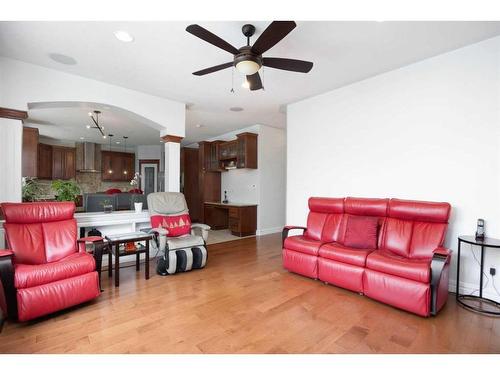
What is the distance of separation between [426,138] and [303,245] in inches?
80.8

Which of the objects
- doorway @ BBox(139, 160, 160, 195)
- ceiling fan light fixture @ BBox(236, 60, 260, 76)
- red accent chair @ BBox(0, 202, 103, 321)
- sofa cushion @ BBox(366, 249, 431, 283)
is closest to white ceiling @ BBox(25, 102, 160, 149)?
doorway @ BBox(139, 160, 160, 195)

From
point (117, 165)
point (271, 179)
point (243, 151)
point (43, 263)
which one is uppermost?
point (243, 151)

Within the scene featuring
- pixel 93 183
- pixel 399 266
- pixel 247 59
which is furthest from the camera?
pixel 93 183

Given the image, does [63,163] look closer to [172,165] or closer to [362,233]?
[172,165]

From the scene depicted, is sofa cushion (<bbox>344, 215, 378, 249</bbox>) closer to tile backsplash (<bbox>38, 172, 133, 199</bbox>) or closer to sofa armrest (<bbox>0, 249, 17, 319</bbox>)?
sofa armrest (<bbox>0, 249, 17, 319</bbox>)

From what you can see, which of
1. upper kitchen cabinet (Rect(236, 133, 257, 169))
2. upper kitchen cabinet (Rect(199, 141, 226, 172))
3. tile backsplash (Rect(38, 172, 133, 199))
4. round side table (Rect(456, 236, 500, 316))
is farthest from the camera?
tile backsplash (Rect(38, 172, 133, 199))

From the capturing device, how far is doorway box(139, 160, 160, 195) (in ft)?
29.2

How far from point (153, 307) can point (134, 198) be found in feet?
9.80

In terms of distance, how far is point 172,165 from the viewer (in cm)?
426

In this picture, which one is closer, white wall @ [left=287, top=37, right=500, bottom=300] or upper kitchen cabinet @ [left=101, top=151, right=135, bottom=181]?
white wall @ [left=287, top=37, right=500, bottom=300]

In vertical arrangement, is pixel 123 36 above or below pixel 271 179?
above

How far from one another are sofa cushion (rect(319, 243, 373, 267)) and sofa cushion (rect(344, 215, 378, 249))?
10 cm

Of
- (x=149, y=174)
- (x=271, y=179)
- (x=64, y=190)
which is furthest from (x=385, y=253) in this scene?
(x=149, y=174)

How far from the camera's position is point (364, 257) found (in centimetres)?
259
